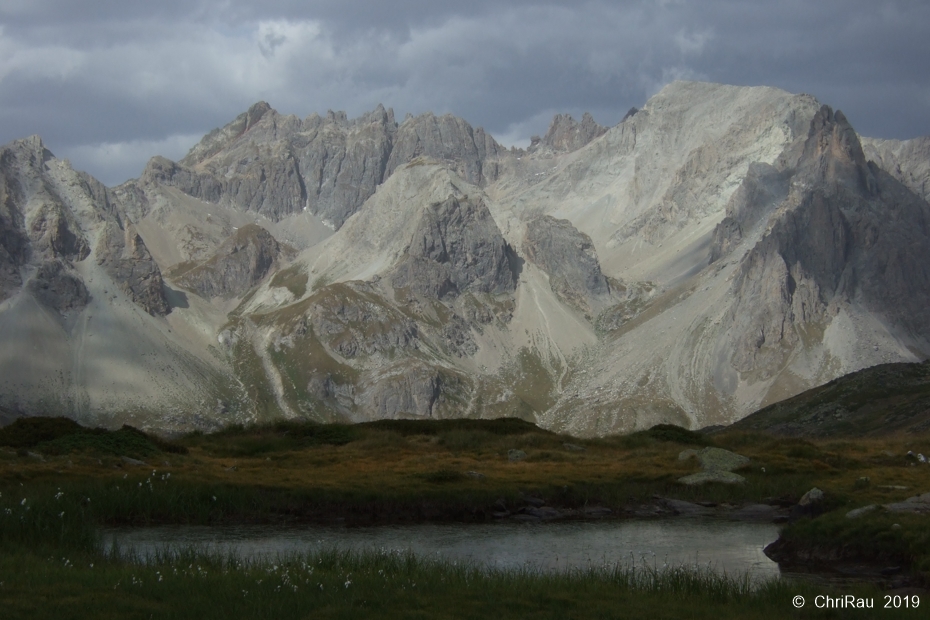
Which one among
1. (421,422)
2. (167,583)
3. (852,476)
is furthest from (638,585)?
(421,422)

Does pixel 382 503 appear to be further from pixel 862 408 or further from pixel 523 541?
pixel 862 408

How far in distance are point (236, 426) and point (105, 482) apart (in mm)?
48165

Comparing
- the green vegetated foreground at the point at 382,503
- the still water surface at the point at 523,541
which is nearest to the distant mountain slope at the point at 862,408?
the green vegetated foreground at the point at 382,503

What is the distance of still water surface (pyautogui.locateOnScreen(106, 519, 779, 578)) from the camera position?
38.9m

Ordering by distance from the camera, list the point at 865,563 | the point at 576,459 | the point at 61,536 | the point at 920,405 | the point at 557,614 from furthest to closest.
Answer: the point at 920,405 → the point at 576,459 → the point at 865,563 → the point at 61,536 → the point at 557,614

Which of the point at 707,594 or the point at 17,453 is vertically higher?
the point at 17,453

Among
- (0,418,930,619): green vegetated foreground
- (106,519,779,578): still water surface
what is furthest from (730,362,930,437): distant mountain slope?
(106,519,779,578): still water surface

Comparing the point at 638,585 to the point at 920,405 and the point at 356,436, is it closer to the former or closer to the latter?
the point at 356,436

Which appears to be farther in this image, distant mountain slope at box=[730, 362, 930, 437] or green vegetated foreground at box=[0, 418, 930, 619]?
distant mountain slope at box=[730, 362, 930, 437]

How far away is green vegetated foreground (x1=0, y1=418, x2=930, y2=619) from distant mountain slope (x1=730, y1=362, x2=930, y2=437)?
34.7m

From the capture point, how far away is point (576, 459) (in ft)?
239

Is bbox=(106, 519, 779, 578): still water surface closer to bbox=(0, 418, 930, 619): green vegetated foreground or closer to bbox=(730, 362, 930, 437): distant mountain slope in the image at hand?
bbox=(0, 418, 930, 619): green vegetated foreground

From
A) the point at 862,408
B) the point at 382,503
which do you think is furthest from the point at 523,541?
the point at 862,408

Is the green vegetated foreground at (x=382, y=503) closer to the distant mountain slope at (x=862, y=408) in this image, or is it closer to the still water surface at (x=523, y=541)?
the still water surface at (x=523, y=541)
